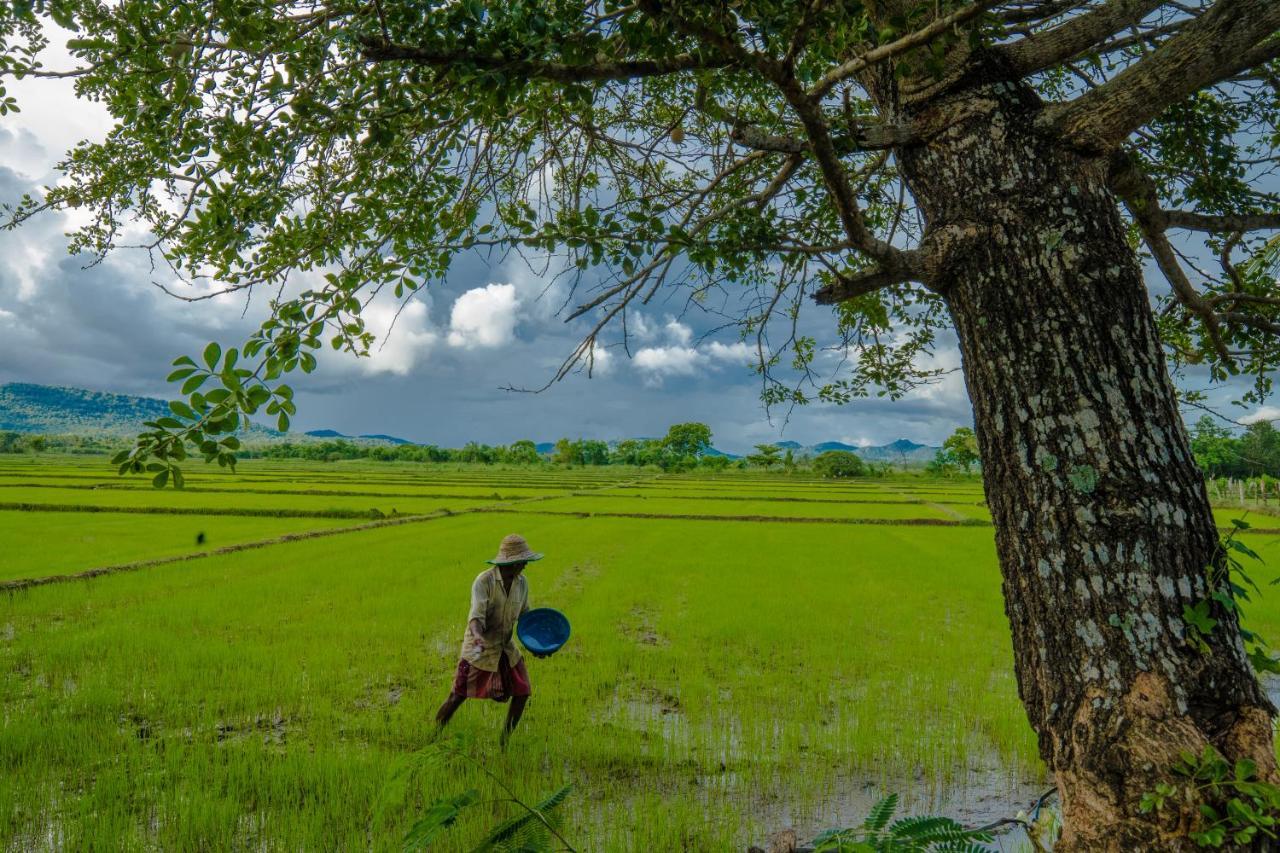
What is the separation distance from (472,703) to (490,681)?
5.33 ft

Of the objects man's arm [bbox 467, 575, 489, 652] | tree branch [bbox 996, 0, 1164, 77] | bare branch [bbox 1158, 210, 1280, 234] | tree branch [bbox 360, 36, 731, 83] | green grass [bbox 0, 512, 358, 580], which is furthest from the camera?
green grass [bbox 0, 512, 358, 580]

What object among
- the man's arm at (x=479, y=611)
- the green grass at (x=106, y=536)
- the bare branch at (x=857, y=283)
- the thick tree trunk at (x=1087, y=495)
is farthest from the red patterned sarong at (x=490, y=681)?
the green grass at (x=106, y=536)

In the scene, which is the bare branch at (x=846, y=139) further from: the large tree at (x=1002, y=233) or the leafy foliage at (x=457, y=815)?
the leafy foliage at (x=457, y=815)

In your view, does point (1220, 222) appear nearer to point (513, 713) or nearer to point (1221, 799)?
point (1221, 799)

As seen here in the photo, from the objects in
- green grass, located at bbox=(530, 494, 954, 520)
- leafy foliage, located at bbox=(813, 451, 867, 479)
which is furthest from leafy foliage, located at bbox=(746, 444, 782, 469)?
green grass, located at bbox=(530, 494, 954, 520)

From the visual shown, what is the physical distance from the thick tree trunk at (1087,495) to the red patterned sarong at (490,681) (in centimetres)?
350

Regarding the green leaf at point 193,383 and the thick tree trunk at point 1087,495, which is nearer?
the green leaf at point 193,383

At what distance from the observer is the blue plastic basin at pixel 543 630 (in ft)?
15.7

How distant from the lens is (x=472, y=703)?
241 inches

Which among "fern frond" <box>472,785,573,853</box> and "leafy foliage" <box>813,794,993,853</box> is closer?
"fern frond" <box>472,785,573,853</box>

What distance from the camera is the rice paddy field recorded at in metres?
4.11

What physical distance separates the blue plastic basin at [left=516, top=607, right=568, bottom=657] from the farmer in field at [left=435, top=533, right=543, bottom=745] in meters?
0.08

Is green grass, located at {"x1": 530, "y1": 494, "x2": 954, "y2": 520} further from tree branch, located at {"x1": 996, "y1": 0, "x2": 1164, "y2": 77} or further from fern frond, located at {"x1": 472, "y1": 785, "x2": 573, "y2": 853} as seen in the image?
fern frond, located at {"x1": 472, "y1": 785, "x2": 573, "y2": 853}

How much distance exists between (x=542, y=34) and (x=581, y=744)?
4.81m
